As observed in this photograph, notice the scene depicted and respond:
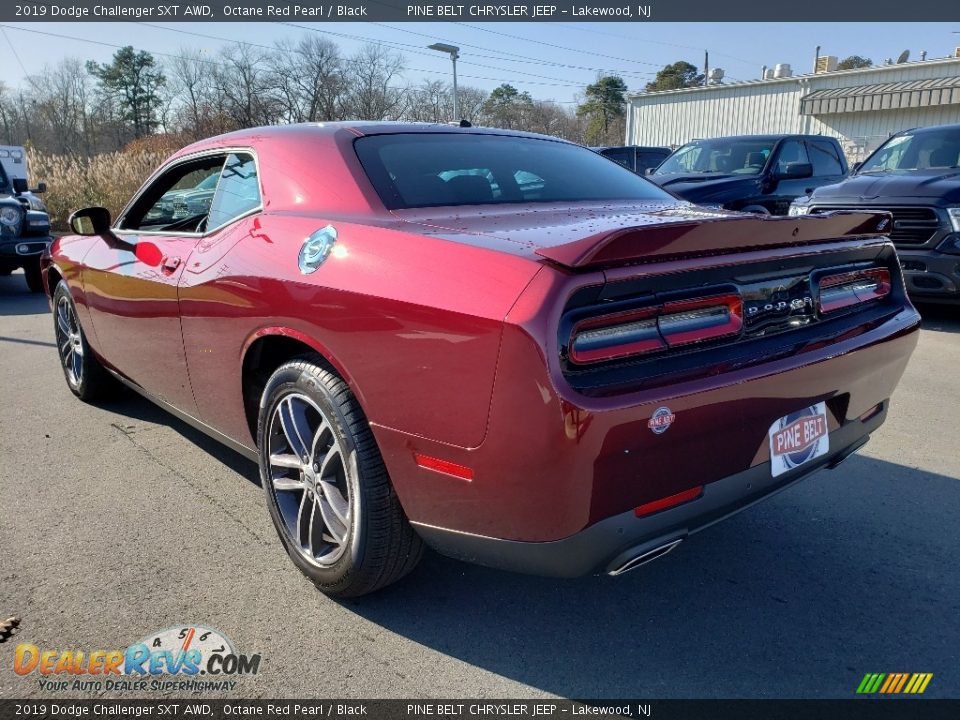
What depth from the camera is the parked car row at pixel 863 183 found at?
256 inches

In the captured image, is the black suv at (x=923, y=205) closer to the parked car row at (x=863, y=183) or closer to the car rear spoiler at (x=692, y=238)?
the parked car row at (x=863, y=183)

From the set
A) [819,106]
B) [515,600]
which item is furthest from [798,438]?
[819,106]

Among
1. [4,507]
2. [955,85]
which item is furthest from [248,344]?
[955,85]

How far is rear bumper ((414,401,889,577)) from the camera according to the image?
190 centimetres

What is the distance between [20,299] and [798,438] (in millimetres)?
10160

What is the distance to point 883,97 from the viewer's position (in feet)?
91.4

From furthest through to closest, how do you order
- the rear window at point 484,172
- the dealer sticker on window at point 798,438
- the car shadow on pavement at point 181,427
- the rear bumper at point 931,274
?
the rear bumper at point 931,274 < the car shadow on pavement at point 181,427 < the rear window at point 484,172 < the dealer sticker on window at point 798,438

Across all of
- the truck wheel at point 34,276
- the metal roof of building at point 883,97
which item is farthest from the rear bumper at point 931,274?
the metal roof of building at point 883,97

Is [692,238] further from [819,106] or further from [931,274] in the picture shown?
[819,106]

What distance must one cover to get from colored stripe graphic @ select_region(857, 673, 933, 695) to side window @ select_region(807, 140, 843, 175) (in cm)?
933

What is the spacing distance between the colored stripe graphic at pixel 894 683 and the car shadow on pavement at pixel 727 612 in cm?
3

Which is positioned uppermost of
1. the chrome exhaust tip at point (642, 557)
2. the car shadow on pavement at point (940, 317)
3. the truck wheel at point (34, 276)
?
the chrome exhaust tip at point (642, 557)

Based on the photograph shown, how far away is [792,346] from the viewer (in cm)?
227

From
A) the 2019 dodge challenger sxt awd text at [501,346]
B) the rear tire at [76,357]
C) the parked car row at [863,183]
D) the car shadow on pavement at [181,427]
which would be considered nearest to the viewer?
the 2019 dodge challenger sxt awd text at [501,346]
